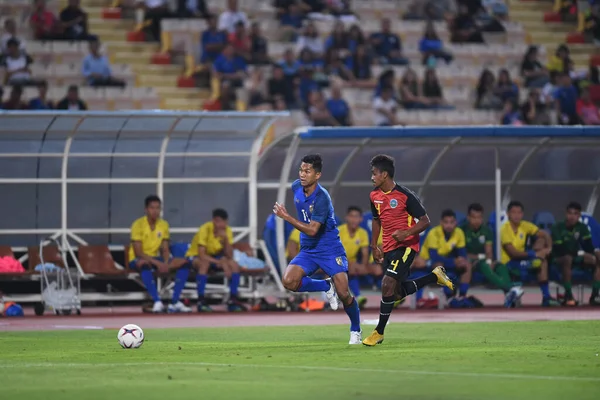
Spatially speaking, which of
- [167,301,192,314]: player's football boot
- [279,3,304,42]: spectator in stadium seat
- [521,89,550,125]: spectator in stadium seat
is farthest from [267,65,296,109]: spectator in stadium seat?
[167,301,192,314]: player's football boot

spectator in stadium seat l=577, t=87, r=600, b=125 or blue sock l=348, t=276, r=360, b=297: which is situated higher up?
spectator in stadium seat l=577, t=87, r=600, b=125

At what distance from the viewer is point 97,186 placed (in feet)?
74.4

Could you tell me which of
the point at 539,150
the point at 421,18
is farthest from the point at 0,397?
the point at 421,18

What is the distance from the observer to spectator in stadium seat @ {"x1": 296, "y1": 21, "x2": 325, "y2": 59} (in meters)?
29.8

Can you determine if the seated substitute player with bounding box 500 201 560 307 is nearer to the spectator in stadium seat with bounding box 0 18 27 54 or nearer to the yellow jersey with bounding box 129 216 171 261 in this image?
the yellow jersey with bounding box 129 216 171 261

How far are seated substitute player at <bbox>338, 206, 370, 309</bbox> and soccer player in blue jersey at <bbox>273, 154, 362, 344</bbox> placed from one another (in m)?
7.75

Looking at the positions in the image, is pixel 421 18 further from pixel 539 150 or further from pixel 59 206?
pixel 59 206

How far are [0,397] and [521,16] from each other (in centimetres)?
2841

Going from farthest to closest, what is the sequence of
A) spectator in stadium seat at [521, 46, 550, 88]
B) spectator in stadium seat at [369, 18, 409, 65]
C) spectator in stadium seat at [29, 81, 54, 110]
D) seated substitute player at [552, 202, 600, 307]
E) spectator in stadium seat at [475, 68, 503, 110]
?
spectator in stadium seat at [521, 46, 550, 88], spectator in stadium seat at [369, 18, 409, 65], spectator in stadium seat at [475, 68, 503, 110], spectator in stadium seat at [29, 81, 54, 110], seated substitute player at [552, 202, 600, 307]

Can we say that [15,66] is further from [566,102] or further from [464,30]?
[566,102]

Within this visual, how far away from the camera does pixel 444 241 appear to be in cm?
2181

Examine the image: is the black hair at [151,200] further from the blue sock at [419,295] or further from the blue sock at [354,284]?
the blue sock at [419,295]

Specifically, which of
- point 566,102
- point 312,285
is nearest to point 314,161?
point 312,285

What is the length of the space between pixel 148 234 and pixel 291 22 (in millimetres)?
11150
